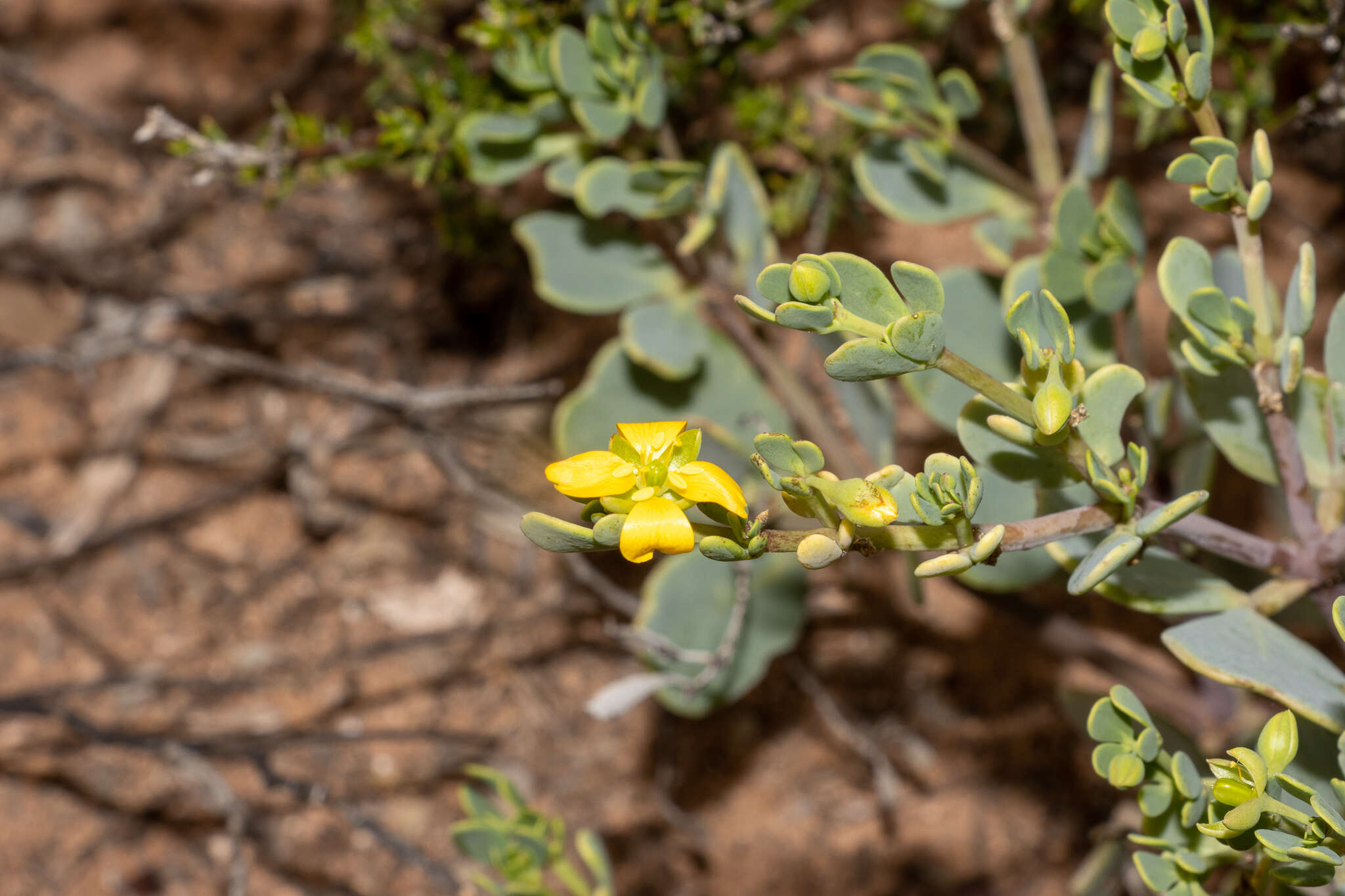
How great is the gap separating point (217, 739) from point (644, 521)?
1600 mm

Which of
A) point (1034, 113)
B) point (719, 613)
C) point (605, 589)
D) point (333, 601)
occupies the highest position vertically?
point (1034, 113)

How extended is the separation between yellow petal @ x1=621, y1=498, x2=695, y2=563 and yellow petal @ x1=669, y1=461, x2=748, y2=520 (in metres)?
0.02

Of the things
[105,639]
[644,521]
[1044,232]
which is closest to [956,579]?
[644,521]

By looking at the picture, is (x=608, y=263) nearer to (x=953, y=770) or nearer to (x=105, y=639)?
(x=953, y=770)

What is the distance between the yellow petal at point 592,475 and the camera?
1.86ft

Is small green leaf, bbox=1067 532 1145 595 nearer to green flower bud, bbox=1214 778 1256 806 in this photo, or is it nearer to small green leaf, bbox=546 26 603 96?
green flower bud, bbox=1214 778 1256 806

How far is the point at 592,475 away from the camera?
0.58 meters

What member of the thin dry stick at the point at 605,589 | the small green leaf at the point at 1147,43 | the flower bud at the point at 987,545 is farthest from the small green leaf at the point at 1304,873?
the thin dry stick at the point at 605,589

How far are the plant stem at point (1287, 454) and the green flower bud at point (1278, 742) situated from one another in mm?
193

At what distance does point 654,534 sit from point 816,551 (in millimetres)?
87

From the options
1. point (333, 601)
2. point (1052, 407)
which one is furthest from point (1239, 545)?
point (333, 601)

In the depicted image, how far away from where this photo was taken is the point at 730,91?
1.52 m

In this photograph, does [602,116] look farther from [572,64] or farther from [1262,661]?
[1262,661]

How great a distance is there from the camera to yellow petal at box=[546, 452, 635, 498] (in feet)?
1.86
